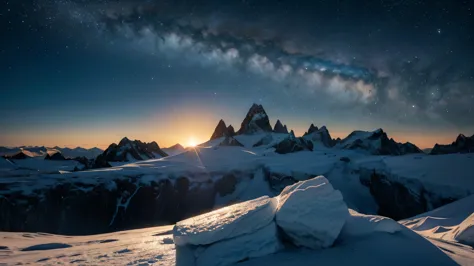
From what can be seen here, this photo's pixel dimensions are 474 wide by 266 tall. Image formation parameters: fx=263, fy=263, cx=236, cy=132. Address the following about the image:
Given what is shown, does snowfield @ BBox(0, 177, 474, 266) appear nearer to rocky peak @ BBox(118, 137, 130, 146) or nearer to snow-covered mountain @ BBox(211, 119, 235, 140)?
rocky peak @ BBox(118, 137, 130, 146)

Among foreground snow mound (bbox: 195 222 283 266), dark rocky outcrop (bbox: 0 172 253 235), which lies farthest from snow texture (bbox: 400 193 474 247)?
dark rocky outcrop (bbox: 0 172 253 235)

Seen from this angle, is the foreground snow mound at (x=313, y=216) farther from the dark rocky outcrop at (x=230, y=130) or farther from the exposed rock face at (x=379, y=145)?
the dark rocky outcrop at (x=230, y=130)

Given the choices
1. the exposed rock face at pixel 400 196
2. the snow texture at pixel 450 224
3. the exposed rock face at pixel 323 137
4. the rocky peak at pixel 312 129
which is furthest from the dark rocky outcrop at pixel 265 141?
the snow texture at pixel 450 224

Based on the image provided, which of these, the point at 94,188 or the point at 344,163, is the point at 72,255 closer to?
the point at 94,188

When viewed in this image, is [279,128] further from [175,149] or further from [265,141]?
[175,149]

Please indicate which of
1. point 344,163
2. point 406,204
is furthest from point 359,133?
point 406,204

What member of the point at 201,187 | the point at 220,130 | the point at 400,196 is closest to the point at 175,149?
the point at 220,130
